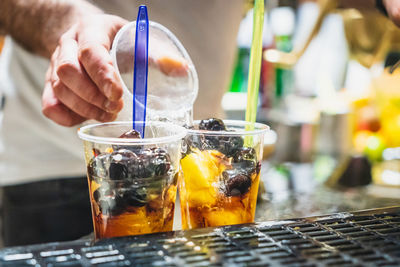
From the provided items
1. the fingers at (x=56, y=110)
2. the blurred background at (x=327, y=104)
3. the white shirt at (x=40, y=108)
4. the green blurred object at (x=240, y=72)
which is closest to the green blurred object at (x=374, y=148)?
the blurred background at (x=327, y=104)

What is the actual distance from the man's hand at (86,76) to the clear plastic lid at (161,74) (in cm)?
3

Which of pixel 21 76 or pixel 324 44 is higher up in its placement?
pixel 324 44

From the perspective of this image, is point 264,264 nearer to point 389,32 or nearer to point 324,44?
point 389,32

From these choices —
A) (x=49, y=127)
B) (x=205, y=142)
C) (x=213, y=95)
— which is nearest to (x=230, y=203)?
(x=205, y=142)

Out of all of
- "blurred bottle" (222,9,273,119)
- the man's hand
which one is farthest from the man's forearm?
"blurred bottle" (222,9,273,119)

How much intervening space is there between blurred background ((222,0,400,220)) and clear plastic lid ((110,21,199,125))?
532mm

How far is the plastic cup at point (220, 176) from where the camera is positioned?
0.67 m

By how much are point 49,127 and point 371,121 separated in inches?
67.8

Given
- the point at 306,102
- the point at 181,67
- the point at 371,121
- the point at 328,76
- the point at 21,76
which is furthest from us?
the point at 328,76

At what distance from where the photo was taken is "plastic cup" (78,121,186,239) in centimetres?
60

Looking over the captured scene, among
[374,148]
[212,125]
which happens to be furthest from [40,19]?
[374,148]

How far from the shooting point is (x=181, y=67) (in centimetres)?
84

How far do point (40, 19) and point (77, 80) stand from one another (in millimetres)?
421

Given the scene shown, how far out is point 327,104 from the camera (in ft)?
7.85
